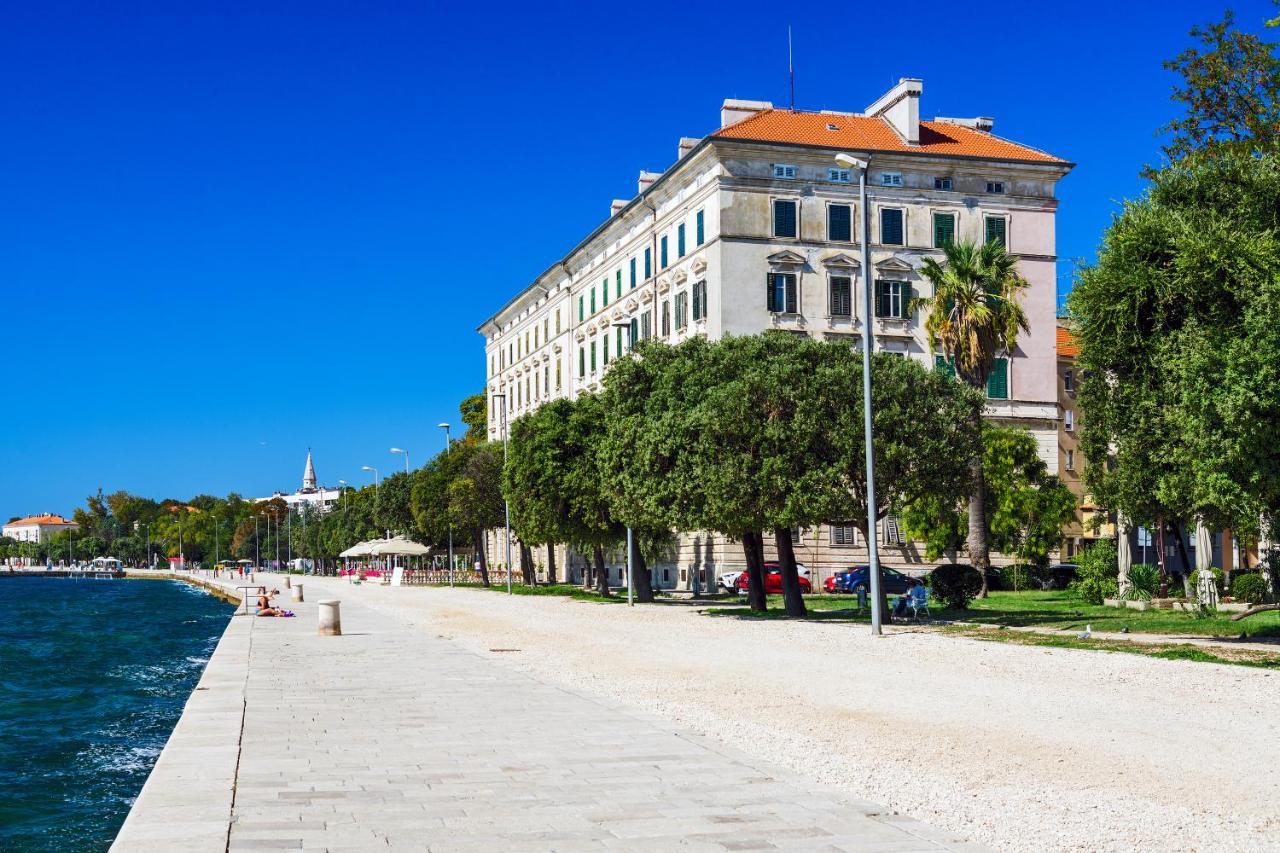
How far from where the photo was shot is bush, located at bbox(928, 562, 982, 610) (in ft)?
116

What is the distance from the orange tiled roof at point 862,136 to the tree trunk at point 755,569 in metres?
24.5

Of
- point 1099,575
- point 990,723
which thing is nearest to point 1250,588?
point 1099,575

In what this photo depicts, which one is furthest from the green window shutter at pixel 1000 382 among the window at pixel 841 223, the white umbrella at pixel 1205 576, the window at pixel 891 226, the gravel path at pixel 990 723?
the gravel path at pixel 990 723

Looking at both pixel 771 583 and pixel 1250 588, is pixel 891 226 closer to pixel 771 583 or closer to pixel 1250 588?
pixel 771 583

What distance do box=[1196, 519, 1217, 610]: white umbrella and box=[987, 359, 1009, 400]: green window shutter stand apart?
877 inches

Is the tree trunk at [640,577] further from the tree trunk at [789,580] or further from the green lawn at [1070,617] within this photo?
the tree trunk at [789,580]

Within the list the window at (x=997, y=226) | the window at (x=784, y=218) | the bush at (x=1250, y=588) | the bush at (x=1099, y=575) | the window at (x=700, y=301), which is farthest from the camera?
the window at (x=997, y=226)

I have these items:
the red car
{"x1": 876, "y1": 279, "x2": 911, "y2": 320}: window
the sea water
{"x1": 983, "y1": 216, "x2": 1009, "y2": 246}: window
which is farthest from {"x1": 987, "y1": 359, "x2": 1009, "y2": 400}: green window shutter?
the sea water

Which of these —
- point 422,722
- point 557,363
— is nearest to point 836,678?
point 422,722

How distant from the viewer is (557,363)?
8025 centimetres

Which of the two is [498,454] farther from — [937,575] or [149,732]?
[149,732]

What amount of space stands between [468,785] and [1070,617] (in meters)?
25.2

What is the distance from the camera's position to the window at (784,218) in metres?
57.4

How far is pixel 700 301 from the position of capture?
57.7 m
